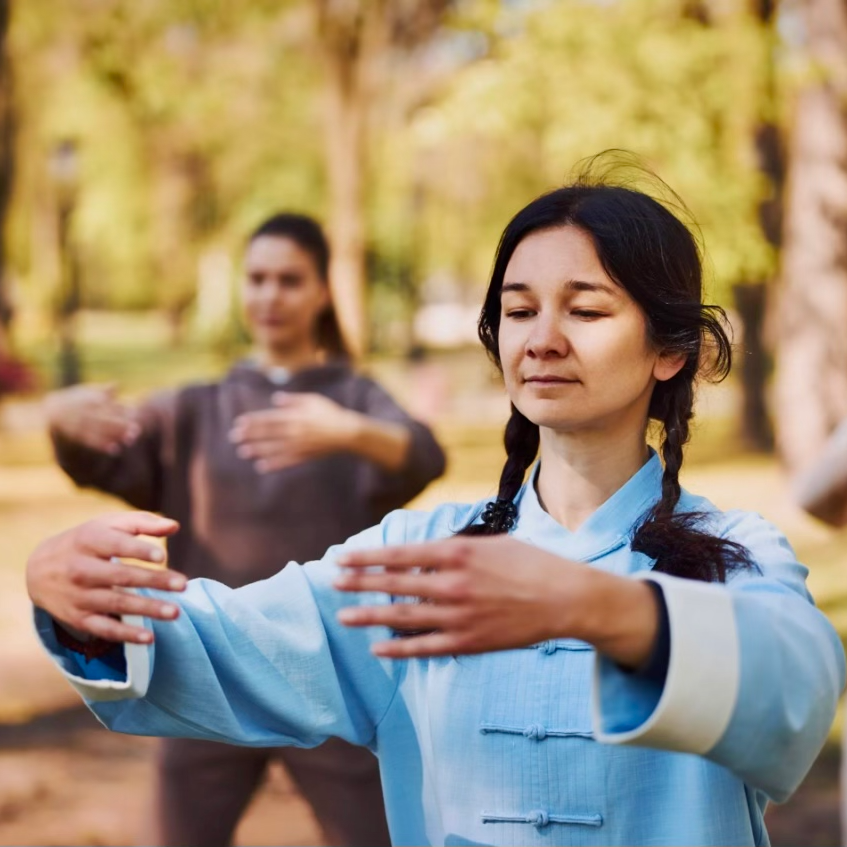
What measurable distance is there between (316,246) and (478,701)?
8.67 feet

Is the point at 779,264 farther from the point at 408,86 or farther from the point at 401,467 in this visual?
the point at 401,467

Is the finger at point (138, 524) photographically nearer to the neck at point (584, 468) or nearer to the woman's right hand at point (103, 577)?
the woman's right hand at point (103, 577)

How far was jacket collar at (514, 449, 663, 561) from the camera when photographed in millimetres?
1820

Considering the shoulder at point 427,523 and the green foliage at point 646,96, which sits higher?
the green foliage at point 646,96

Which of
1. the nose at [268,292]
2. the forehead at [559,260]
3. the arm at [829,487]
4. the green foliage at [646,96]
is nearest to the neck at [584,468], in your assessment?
the forehead at [559,260]

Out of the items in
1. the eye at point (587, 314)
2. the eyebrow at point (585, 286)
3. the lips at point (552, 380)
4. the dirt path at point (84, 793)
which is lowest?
the dirt path at point (84, 793)

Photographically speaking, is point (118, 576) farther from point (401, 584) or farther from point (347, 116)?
point (347, 116)

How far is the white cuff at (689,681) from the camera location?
1329mm

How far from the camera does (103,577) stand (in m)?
1.56

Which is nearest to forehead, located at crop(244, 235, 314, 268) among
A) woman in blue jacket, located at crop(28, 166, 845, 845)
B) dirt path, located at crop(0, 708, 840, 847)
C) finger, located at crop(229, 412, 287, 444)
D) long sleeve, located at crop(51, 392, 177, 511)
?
long sleeve, located at crop(51, 392, 177, 511)

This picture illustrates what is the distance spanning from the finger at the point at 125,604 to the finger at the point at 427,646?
0.34 metres

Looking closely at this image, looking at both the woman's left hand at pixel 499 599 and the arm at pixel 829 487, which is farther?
the arm at pixel 829 487

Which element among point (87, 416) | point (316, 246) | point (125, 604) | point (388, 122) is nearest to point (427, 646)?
point (125, 604)

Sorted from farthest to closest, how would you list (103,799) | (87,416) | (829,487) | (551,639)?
1. (103,799)
2. (87,416)
3. (829,487)
4. (551,639)
